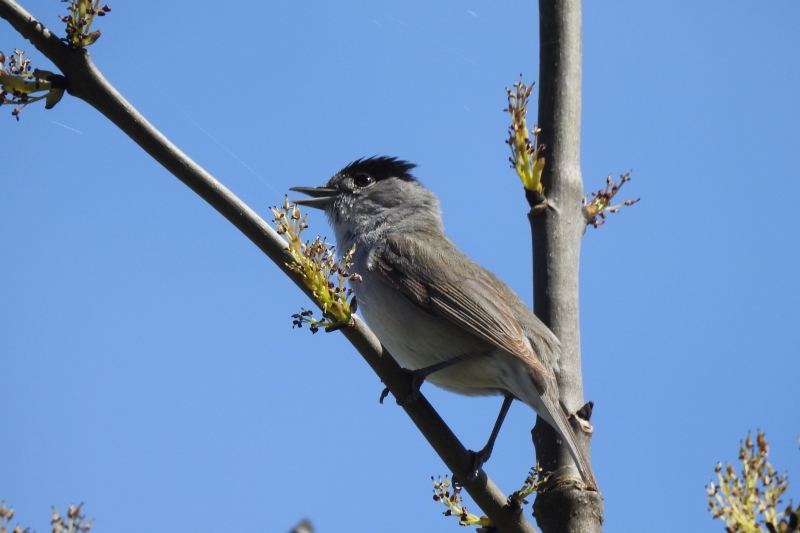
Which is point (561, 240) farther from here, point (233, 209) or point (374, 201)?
point (233, 209)

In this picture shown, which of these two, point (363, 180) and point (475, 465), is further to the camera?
point (363, 180)

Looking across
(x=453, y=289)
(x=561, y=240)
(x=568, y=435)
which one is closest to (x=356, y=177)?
(x=453, y=289)

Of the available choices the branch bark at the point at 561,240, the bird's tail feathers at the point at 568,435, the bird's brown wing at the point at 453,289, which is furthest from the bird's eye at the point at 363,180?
the bird's tail feathers at the point at 568,435

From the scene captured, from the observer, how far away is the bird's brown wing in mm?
4461

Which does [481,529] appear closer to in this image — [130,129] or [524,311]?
[524,311]

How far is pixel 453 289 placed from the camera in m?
4.90

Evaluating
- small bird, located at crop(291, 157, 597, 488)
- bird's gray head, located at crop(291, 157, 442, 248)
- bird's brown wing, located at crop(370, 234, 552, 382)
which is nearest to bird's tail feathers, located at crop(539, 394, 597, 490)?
small bird, located at crop(291, 157, 597, 488)

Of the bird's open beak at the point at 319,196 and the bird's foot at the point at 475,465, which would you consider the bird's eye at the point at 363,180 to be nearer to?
the bird's open beak at the point at 319,196

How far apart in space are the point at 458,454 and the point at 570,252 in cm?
164

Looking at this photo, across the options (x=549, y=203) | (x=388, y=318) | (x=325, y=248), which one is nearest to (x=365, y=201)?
(x=388, y=318)

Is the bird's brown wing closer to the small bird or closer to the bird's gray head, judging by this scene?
the small bird

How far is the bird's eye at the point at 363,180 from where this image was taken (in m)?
6.31

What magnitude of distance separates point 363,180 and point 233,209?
3.26 metres

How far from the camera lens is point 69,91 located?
3064 millimetres
